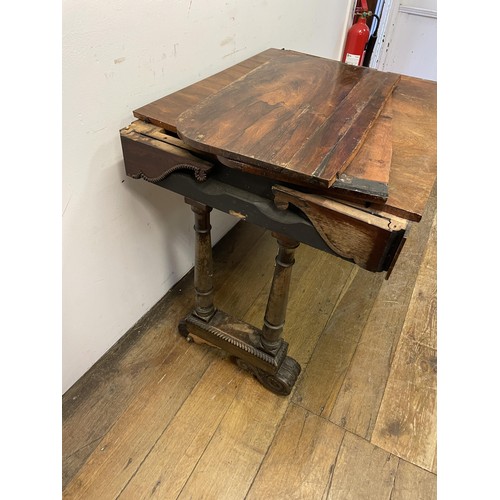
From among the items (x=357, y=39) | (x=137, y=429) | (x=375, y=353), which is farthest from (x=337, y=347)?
(x=357, y=39)

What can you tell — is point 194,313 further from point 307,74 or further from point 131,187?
point 307,74

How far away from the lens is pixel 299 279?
4.85 ft

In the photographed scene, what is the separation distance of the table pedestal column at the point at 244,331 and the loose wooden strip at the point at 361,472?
0.21m

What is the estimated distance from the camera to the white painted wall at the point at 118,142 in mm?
751

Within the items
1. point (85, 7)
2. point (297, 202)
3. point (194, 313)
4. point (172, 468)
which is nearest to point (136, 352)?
point (194, 313)

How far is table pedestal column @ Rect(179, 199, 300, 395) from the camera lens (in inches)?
38.4

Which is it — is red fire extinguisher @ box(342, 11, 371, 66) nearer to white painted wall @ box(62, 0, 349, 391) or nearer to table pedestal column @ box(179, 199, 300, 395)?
white painted wall @ box(62, 0, 349, 391)

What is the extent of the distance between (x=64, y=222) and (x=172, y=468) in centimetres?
63

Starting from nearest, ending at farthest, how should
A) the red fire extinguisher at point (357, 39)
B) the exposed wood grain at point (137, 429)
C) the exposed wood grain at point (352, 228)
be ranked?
the exposed wood grain at point (352, 228) < the exposed wood grain at point (137, 429) < the red fire extinguisher at point (357, 39)

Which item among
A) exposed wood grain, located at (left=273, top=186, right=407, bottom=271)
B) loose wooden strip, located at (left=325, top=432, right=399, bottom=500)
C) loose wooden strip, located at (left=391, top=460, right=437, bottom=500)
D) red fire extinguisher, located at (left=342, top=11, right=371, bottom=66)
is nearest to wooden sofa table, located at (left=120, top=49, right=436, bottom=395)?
exposed wood grain, located at (left=273, top=186, right=407, bottom=271)

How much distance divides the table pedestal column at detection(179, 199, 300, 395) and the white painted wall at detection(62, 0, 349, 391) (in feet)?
0.60

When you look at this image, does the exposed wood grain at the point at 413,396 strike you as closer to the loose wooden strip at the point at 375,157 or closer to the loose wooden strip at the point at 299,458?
the loose wooden strip at the point at 299,458

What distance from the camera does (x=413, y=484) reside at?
3.12ft

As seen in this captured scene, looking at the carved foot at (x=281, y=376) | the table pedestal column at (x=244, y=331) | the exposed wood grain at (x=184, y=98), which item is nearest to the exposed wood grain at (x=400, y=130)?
the exposed wood grain at (x=184, y=98)
